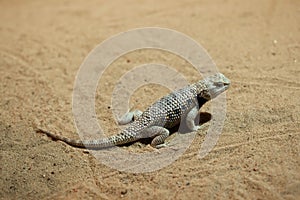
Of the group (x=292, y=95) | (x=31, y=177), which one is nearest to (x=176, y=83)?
(x=292, y=95)

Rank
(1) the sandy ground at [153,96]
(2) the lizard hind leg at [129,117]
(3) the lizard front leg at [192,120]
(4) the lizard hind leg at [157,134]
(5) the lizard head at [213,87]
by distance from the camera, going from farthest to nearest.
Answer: (2) the lizard hind leg at [129,117] < (5) the lizard head at [213,87] < (3) the lizard front leg at [192,120] < (4) the lizard hind leg at [157,134] < (1) the sandy ground at [153,96]

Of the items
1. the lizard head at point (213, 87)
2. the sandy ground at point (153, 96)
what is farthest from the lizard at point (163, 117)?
the sandy ground at point (153, 96)

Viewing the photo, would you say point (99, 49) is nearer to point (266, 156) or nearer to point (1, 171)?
point (1, 171)

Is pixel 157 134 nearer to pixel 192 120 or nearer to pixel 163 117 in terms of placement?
pixel 163 117

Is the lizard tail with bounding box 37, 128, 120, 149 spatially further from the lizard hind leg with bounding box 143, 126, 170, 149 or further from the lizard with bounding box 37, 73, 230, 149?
the lizard hind leg with bounding box 143, 126, 170, 149

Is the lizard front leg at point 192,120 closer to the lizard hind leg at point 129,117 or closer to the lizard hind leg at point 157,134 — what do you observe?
the lizard hind leg at point 157,134

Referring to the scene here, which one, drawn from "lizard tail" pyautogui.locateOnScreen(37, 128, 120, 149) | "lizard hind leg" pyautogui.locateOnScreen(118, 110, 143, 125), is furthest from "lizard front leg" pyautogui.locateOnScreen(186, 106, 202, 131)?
"lizard tail" pyautogui.locateOnScreen(37, 128, 120, 149)

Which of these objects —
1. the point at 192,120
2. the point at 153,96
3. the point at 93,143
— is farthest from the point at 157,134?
the point at 153,96
